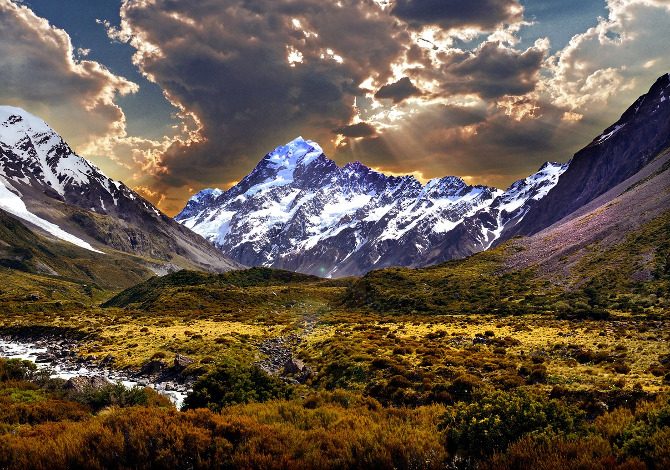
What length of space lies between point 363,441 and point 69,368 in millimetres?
38688

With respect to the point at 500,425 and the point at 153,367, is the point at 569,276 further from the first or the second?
the point at 500,425

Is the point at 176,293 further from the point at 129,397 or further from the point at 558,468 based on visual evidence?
the point at 558,468

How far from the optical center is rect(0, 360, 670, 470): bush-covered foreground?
35.5 ft

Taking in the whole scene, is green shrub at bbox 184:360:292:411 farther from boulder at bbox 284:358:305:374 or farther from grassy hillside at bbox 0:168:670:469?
boulder at bbox 284:358:305:374

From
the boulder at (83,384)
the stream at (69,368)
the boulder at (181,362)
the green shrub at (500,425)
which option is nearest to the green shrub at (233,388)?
the stream at (69,368)

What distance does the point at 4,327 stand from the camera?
7219cm

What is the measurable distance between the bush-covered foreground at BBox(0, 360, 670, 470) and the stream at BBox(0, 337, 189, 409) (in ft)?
41.0

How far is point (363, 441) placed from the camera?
12.4 metres

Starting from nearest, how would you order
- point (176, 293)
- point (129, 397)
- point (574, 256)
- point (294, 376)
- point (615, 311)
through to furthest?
1. point (129, 397)
2. point (294, 376)
3. point (615, 311)
4. point (574, 256)
5. point (176, 293)

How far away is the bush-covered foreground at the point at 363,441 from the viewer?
35.5ft

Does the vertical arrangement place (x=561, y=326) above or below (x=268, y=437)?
below

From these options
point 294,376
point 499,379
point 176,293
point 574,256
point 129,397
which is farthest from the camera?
point 176,293

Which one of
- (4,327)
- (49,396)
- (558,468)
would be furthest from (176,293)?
(558,468)

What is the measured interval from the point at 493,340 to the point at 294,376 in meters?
19.6
